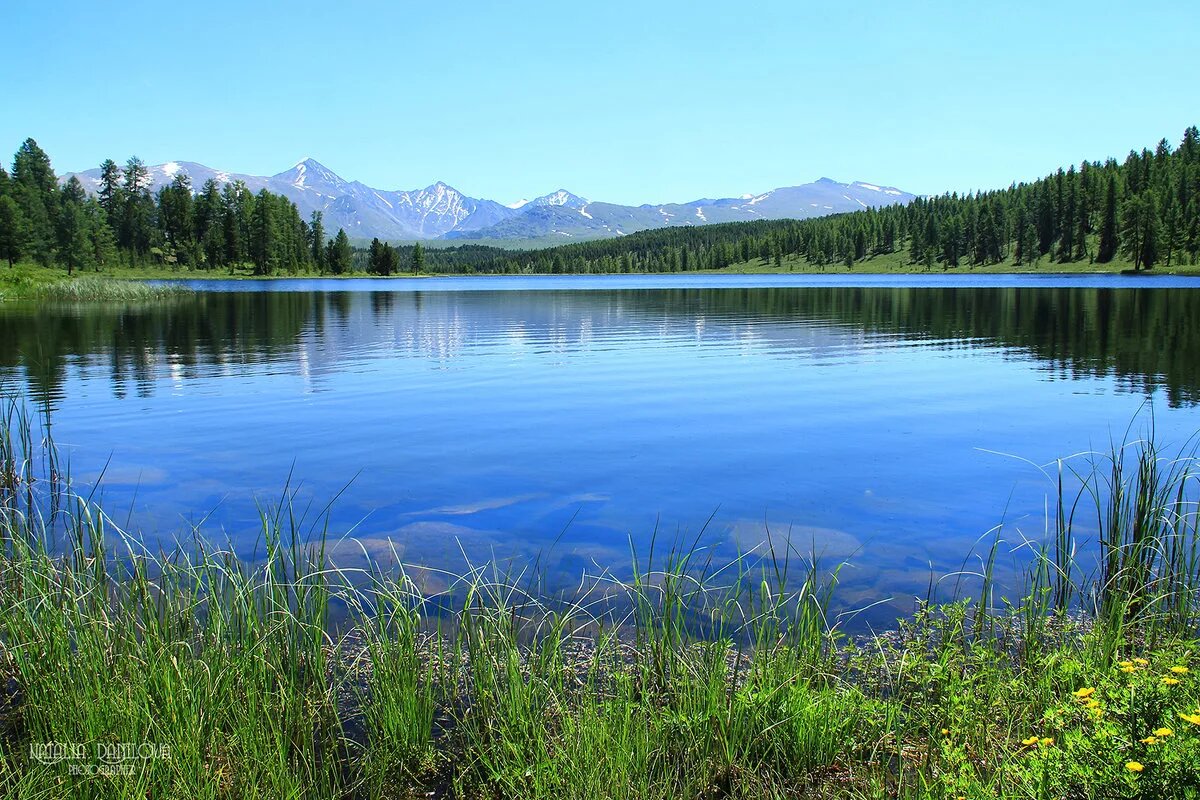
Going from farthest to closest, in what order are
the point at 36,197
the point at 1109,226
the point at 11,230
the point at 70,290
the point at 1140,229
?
1. the point at 1109,226
2. the point at 1140,229
3. the point at 36,197
4. the point at 11,230
5. the point at 70,290

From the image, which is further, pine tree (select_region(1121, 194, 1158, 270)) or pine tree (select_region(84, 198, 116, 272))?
pine tree (select_region(1121, 194, 1158, 270))

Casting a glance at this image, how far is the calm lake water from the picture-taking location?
12094 mm

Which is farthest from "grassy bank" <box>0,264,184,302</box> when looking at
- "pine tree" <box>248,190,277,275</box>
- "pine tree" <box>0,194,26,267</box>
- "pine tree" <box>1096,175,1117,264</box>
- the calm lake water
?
"pine tree" <box>1096,175,1117,264</box>

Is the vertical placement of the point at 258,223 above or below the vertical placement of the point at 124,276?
above

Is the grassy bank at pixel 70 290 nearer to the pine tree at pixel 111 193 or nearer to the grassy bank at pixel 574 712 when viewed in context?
the grassy bank at pixel 574 712

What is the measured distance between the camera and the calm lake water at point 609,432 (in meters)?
12.1

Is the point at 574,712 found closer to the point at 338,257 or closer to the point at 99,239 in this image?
the point at 99,239

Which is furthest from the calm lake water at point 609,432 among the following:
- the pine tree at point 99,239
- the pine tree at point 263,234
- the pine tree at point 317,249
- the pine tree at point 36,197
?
the pine tree at point 317,249

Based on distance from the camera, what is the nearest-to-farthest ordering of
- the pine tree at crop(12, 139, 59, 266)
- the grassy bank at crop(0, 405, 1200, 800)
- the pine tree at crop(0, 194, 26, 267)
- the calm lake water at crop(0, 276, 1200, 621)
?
the grassy bank at crop(0, 405, 1200, 800) → the calm lake water at crop(0, 276, 1200, 621) → the pine tree at crop(0, 194, 26, 267) → the pine tree at crop(12, 139, 59, 266)

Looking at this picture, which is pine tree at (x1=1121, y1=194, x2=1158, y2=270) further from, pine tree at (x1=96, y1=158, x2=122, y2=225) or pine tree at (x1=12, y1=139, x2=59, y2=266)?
pine tree at (x1=96, y1=158, x2=122, y2=225)

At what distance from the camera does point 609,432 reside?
19656mm

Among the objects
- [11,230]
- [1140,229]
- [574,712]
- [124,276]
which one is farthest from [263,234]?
[574,712]

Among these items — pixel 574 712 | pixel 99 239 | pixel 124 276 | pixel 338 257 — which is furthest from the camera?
pixel 338 257

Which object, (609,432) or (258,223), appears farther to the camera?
(258,223)
